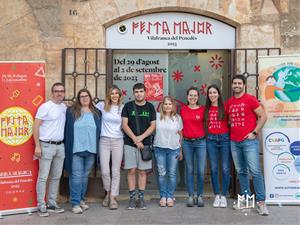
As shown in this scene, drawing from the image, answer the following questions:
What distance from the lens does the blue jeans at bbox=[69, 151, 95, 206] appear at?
623 cm

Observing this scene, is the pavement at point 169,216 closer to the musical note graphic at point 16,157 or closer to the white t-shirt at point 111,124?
the musical note graphic at point 16,157

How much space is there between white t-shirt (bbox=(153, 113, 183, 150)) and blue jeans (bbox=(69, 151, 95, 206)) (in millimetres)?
967

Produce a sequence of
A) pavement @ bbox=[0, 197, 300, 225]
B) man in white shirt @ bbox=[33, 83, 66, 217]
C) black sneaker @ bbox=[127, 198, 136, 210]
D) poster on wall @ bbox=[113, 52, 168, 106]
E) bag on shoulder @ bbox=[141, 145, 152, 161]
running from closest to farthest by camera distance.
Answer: pavement @ bbox=[0, 197, 300, 225]
man in white shirt @ bbox=[33, 83, 66, 217]
bag on shoulder @ bbox=[141, 145, 152, 161]
black sneaker @ bbox=[127, 198, 136, 210]
poster on wall @ bbox=[113, 52, 168, 106]

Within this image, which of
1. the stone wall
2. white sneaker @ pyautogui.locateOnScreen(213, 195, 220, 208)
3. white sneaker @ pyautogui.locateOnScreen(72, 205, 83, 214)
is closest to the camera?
white sneaker @ pyautogui.locateOnScreen(72, 205, 83, 214)

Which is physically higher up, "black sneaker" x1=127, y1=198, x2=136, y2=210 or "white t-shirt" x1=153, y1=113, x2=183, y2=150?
"white t-shirt" x1=153, y1=113, x2=183, y2=150

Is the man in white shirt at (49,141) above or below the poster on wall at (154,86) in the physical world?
below

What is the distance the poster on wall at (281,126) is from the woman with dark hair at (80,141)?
2485 millimetres

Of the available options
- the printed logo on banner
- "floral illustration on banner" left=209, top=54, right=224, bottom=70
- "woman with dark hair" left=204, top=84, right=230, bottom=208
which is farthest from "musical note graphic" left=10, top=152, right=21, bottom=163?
"floral illustration on banner" left=209, top=54, right=224, bottom=70

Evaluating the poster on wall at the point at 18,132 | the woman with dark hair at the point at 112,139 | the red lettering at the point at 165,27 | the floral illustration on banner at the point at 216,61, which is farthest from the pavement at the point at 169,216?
the red lettering at the point at 165,27

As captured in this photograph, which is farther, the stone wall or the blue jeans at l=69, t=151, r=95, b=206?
the stone wall

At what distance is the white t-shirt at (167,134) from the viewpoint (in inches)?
255

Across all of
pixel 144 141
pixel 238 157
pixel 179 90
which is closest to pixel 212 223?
pixel 238 157

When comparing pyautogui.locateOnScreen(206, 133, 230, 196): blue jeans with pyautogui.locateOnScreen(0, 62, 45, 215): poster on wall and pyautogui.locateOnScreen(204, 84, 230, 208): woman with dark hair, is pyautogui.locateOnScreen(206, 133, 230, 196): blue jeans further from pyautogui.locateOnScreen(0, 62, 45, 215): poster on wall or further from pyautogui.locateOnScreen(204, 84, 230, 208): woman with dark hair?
pyautogui.locateOnScreen(0, 62, 45, 215): poster on wall

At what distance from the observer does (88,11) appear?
285 inches
